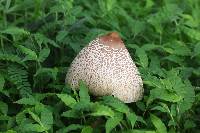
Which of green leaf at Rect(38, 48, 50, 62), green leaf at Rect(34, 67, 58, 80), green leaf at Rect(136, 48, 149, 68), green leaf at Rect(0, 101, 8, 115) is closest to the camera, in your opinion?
green leaf at Rect(0, 101, 8, 115)

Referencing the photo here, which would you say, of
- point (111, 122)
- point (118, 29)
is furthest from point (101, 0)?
point (111, 122)

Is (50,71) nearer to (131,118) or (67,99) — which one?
(67,99)

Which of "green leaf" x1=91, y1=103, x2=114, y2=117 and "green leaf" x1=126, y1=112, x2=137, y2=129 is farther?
"green leaf" x1=126, y1=112, x2=137, y2=129

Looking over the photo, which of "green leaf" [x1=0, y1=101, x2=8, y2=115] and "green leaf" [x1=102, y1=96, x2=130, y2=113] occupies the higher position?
"green leaf" [x1=102, y1=96, x2=130, y2=113]

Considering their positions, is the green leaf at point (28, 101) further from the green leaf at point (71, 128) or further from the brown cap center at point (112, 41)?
the brown cap center at point (112, 41)

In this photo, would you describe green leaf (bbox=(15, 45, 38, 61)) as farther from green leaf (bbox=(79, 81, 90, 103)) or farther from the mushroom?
green leaf (bbox=(79, 81, 90, 103))

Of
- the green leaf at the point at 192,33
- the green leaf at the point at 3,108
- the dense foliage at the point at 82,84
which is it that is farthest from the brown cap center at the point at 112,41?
the green leaf at the point at 192,33

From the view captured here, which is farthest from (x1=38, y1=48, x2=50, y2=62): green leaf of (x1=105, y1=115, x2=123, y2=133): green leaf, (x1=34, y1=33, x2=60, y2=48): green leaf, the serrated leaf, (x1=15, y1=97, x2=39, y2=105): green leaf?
(x1=105, y1=115, x2=123, y2=133): green leaf
